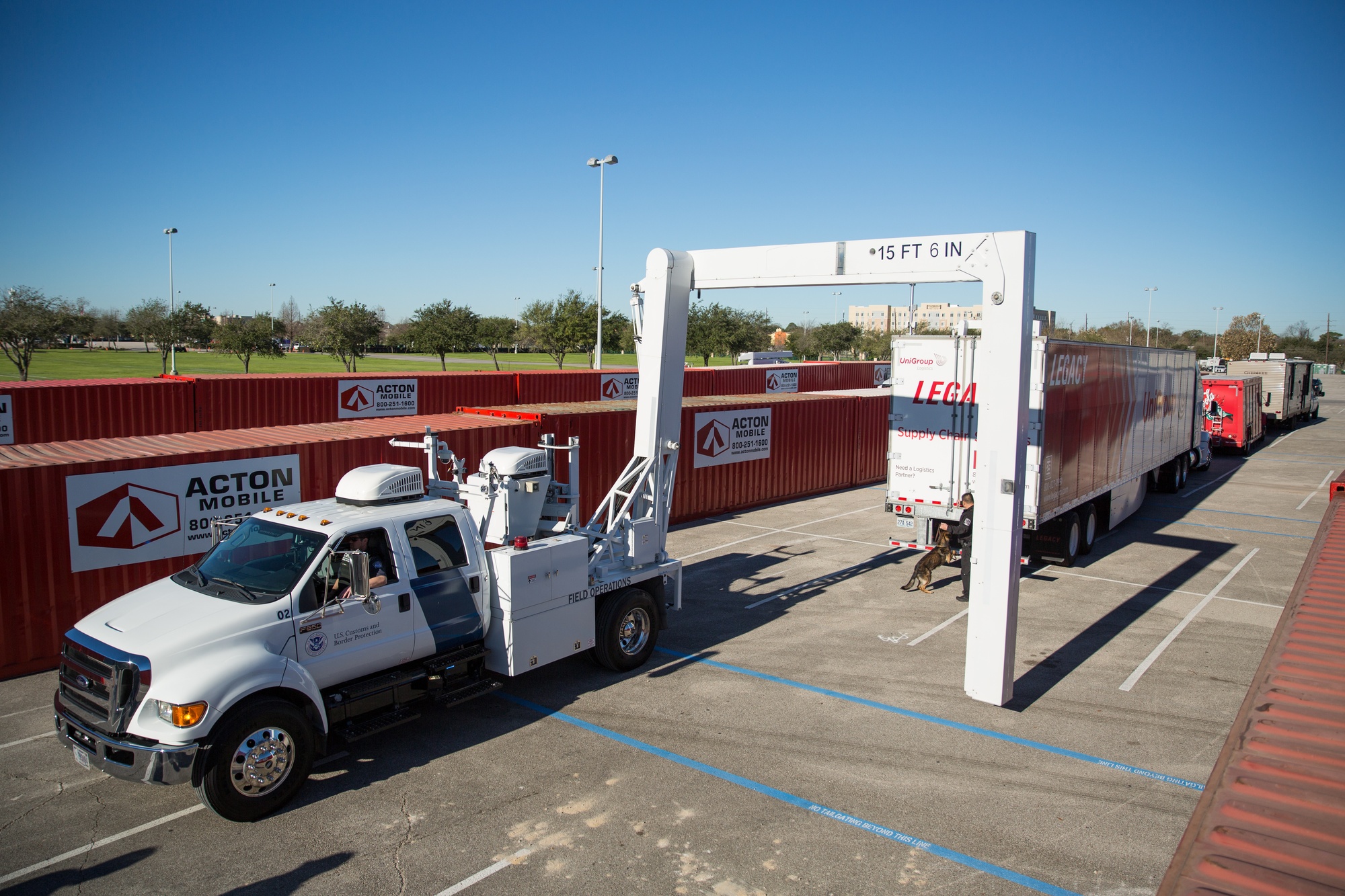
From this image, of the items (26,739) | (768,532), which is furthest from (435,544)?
(768,532)

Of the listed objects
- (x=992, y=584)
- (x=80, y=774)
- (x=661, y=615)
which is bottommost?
(x=80, y=774)

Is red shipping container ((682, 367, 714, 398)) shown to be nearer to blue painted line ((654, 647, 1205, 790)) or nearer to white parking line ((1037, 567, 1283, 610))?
white parking line ((1037, 567, 1283, 610))

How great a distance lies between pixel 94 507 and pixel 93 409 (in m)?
9.85

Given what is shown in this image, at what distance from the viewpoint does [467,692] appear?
25.5 ft

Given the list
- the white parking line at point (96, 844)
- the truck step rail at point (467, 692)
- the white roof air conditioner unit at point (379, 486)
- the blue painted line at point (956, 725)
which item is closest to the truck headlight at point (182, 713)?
the white parking line at point (96, 844)

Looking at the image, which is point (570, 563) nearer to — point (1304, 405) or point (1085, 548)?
point (1085, 548)

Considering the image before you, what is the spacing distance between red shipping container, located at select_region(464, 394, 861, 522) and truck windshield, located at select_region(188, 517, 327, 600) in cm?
766

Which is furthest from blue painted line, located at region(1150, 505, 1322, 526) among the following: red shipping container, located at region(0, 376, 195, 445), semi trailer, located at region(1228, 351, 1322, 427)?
red shipping container, located at region(0, 376, 195, 445)

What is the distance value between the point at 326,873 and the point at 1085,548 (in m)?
14.0

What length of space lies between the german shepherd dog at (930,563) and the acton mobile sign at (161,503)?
30.0ft

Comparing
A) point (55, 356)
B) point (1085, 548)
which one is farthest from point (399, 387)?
point (55, 356)

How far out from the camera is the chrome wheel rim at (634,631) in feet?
30.9

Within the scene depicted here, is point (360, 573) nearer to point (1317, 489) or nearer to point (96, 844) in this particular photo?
point (96, 844)

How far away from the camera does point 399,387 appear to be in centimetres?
2420
